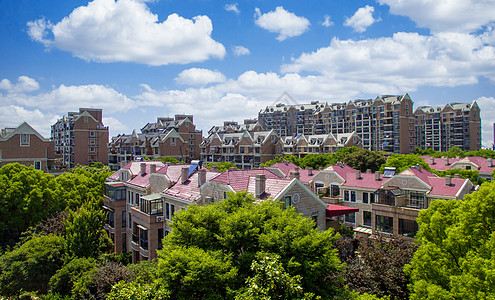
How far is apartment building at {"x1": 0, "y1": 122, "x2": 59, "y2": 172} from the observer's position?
57938 millimetres

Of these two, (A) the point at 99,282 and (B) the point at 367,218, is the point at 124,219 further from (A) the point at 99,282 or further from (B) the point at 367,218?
(B) the point at 367,218

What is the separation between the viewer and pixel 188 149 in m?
113

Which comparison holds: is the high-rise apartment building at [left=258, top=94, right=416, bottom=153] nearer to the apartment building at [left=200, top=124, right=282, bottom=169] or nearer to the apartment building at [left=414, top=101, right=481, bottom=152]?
the apartment building at [left=414, top=101, right=481, bottom=152]

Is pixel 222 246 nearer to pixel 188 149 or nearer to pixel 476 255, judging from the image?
pixel 476 255

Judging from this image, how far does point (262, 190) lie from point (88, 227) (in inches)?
607

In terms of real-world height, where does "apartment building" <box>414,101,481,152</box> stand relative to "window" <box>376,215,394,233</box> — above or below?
above

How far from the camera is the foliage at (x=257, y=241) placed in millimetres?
15625

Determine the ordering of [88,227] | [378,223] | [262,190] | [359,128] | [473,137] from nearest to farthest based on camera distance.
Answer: [262,190], [88,227], [378,223], [359,128], [473,137]

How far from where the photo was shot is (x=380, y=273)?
21797 millimetres

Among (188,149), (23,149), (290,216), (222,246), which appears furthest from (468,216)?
(188,149)

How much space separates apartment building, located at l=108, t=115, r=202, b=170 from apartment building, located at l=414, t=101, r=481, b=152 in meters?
84.8

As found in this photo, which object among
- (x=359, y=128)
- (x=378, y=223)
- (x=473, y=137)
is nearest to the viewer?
(x=378, y=223)

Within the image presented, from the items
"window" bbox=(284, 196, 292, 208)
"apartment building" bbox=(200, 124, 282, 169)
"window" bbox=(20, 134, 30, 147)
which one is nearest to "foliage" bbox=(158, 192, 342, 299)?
"window" bbox=(284, 196, 292, 208)

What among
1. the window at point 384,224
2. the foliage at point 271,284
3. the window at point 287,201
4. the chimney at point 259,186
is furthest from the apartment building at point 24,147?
the foliage at point 271,284
